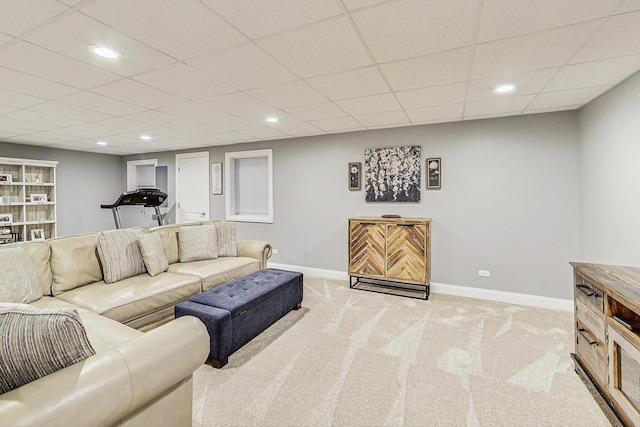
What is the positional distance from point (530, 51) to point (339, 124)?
2.42 metres

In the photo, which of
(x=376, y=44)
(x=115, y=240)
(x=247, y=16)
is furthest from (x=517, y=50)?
(x=115, y=240)

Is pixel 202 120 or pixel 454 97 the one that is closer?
pixel 454 97

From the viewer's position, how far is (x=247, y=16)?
165cm

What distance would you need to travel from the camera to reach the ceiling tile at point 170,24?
1.56 m

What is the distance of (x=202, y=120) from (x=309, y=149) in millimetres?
1777

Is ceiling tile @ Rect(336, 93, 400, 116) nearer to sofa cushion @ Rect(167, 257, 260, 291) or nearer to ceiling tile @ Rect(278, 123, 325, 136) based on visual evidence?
ceiling tile @ Rect(278, 123, 325, 136)

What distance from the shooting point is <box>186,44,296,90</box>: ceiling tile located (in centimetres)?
209

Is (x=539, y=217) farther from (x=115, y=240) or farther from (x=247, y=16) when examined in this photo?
(x=115, y=240)

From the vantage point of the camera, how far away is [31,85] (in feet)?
8.72

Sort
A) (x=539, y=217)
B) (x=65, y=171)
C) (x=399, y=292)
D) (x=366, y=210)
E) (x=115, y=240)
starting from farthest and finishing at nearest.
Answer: (x=65, y=171) → (x=366, y=210) → (x=399, y=292) → (x=539, y=217) → (x=115, y=240)

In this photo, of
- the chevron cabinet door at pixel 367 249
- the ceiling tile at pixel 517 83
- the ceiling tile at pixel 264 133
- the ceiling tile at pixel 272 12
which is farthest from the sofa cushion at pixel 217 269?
the ceiling tile at pixel 517 83

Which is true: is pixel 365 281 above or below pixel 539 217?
below

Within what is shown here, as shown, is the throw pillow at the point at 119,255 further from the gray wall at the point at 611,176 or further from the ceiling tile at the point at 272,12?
the gray wall at the point at 611,176

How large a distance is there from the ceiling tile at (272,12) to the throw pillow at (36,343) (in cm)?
160
